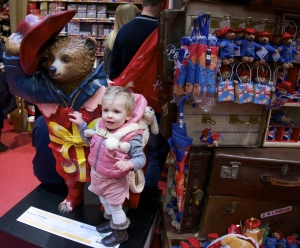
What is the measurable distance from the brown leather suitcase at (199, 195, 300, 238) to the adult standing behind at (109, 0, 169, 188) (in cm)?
47

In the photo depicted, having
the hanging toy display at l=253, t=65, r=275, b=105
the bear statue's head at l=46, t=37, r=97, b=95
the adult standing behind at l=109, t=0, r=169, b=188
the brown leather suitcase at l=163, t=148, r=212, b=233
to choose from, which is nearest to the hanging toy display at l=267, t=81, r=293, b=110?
the hanging toy display at l=253, t=65, r=275, b=105

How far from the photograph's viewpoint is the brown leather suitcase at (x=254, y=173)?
1.39m

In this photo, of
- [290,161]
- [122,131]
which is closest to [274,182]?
[290,161]

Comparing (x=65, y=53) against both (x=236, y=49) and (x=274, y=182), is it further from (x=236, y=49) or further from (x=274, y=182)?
(x=274, y=182)

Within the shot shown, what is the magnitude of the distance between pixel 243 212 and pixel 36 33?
1.30 metres

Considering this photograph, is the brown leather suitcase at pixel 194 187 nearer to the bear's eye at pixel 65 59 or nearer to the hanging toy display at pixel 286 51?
the hanging toy display at pixel 286 51

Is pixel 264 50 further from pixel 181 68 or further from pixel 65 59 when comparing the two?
pixel 65 59

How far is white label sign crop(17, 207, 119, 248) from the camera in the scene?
4.31ft

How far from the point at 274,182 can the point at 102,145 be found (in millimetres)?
858

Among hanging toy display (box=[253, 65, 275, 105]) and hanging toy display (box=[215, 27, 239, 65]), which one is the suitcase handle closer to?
hanging toy display (box=[253, 65, 275, 105])

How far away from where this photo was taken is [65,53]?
114cm

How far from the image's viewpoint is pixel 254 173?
1.41 m

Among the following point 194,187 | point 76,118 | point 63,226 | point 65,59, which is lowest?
point 63,226

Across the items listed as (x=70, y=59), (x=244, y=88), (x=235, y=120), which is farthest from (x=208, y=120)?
(x=70, y=59)
